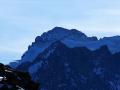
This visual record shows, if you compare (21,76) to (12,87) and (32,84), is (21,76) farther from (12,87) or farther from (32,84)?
(12,87)

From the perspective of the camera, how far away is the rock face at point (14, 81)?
9375 centimetres

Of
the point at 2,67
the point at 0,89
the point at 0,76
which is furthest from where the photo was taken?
the point at 2,67

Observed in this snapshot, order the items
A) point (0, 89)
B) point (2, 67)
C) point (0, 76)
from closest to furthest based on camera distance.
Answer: point (0, 89) < point (0, 76) < point (2, 67)

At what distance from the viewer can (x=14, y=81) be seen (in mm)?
100062

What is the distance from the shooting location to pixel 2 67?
108m

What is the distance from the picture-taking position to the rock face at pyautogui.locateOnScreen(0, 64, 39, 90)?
308ft

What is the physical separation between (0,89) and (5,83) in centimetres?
419

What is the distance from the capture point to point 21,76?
109 meters

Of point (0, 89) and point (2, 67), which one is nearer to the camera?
point (0, 89)

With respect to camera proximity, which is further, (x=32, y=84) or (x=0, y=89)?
(x=32, y=84)

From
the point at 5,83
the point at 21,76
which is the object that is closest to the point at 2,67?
the point at 21,76

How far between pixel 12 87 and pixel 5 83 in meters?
2.58

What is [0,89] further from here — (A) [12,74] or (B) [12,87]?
(A) [12,74]

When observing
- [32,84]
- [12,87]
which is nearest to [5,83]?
[12,87]
